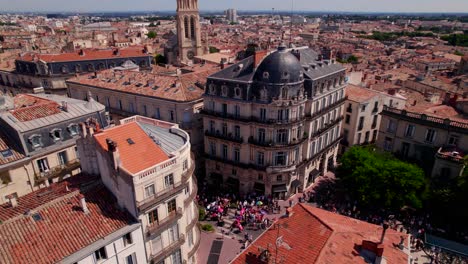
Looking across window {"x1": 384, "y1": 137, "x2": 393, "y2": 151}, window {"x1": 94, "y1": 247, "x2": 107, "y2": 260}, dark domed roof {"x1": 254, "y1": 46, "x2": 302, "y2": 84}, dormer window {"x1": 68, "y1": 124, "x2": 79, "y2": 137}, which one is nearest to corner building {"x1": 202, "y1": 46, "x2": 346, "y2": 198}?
dark domed roof {"x1": 254, "y1": 46, "x2": 302, "y2": 84}

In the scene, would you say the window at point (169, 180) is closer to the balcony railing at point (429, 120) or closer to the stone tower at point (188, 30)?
the balcony railing at point (429, 120)

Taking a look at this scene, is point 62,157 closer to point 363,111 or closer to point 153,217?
point 153,217

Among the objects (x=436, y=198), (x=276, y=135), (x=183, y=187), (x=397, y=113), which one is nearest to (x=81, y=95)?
(x=276, y=135)

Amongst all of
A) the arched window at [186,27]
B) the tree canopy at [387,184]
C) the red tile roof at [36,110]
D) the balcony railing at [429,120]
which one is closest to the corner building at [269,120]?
the tree canopy at [387,184]

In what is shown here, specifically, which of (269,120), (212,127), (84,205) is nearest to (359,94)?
(269,120)

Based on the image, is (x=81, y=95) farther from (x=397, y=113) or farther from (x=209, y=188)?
(x=397, y=113)
